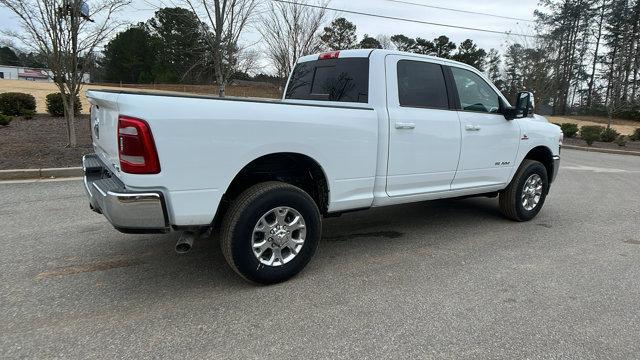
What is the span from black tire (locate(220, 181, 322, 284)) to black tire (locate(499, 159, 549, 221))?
9.90 feet

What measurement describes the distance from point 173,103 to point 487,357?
253cm

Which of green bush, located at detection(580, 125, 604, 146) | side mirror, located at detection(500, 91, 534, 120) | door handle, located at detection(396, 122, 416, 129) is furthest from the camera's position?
green bush, located at detection(580, 125, 604, 146)

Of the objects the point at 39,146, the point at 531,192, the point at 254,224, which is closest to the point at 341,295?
the point at 254,224

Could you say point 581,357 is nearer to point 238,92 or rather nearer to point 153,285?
point 153,285

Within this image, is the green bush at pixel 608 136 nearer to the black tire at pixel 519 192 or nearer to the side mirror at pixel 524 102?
the black tire at pixel 519 192

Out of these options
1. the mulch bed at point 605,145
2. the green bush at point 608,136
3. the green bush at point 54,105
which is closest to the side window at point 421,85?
the green bush at point 54,105

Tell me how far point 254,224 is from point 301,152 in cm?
67

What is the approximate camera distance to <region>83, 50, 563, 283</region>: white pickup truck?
9.33 feet

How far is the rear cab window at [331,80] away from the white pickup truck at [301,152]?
15 mm

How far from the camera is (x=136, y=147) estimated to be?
2.77m

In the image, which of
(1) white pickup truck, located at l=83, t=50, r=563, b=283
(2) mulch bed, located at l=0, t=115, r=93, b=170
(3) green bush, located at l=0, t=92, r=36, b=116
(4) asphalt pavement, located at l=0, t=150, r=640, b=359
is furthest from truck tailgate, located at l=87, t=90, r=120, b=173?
(3) green bush, located at l=0, t=92, r=36, b=116

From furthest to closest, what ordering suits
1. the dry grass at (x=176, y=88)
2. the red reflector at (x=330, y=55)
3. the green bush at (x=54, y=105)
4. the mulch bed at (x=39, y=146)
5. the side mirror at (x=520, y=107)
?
the dry grass at (x=176, y=88) → the green bush at (x=54, y=105) → the mulch bed at (x=39, y=146) → the side mirror at (x=520, y=107) → the red reflector at (x=330, y=55)

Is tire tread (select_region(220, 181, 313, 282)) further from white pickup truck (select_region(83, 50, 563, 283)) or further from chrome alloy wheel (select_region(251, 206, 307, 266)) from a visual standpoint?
chrome alloy wheel (select_region(251, 206, 307, 266))

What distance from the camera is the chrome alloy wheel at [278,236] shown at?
3.35 metres
